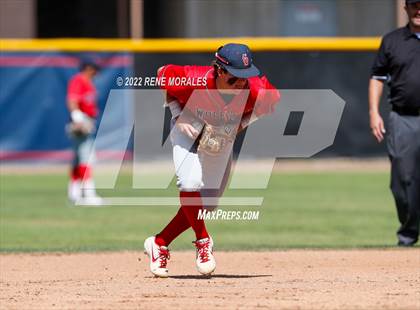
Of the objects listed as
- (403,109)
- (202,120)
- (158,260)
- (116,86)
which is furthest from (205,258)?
(116,86)

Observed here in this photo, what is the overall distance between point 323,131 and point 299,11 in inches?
192

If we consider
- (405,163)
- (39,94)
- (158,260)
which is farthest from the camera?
(39,94)

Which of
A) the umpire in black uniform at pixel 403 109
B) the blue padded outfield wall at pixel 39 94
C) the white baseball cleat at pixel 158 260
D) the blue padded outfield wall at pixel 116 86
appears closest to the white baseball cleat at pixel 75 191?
the blue padded outfield wall at pixel 116 86

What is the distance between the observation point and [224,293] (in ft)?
26.2

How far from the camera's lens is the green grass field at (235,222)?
12.4 meters

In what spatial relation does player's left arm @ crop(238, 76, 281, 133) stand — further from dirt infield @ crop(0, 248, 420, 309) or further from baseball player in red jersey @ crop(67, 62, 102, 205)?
baseball player in red jersey @ crop(67, 62, 102, 205)

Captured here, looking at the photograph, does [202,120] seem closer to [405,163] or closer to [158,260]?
[158,260]

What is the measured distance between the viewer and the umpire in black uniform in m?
11.0

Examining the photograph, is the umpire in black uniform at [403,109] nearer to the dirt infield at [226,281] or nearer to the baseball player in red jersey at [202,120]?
the dirt infield at [226,281]

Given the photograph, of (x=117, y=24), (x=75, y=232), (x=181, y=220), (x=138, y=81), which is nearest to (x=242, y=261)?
(x=181, y=220)

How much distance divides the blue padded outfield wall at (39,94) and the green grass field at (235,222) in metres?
1.42

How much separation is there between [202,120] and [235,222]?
618 cm

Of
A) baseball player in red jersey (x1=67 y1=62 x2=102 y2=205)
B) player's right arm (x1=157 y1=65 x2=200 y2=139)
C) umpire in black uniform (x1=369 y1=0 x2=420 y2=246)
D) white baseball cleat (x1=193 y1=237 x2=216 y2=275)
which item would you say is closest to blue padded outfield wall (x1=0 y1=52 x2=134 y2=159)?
baseball player in red jersey (x1=67 y1=62 x2=102 y2=205)

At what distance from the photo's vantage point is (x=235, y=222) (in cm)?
1490
